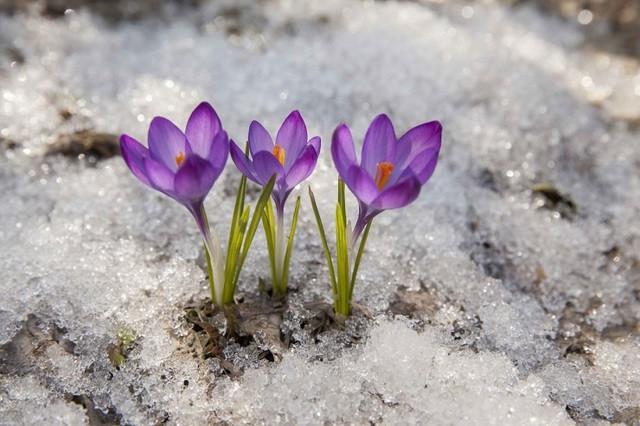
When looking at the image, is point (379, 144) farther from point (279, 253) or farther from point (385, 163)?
point (279, 253)

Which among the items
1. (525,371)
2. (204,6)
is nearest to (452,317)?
(525,371)

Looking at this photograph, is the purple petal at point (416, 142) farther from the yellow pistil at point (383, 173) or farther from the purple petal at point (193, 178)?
the purple petal at point (193, 178)

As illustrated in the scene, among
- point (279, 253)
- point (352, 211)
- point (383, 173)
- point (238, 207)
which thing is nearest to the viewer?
point (383, 173)

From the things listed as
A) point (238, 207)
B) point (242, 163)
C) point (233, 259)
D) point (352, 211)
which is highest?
point (242, 163)

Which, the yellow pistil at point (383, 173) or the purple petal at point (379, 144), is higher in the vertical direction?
the purple petal at point (379, 144)

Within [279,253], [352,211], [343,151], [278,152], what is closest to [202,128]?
[278,152]

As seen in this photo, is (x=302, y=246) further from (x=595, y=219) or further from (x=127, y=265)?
(x=595, y=219)

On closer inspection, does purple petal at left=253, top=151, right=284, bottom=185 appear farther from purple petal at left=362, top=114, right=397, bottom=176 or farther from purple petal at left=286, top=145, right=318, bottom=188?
purple petal at left=362, top=114, right=397, bottom=176

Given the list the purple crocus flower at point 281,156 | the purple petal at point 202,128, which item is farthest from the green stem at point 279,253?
the purple petal at point 202,128
